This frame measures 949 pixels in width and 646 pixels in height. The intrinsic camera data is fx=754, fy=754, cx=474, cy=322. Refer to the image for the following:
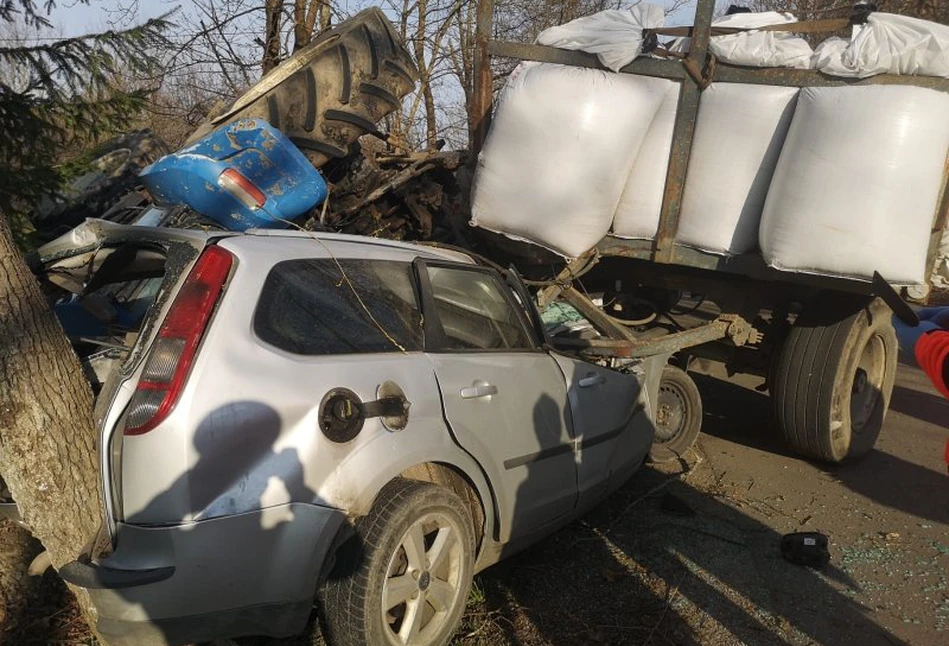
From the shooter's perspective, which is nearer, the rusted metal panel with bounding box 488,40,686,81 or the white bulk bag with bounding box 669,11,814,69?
the white bulk bag with bounding box 669,11,814,69

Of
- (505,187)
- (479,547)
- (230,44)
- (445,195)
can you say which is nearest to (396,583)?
(479,547)

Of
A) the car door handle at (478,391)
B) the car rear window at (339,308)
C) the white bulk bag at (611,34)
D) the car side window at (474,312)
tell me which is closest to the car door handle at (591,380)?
the car side window at (474,312)

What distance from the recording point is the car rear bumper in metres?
2.14

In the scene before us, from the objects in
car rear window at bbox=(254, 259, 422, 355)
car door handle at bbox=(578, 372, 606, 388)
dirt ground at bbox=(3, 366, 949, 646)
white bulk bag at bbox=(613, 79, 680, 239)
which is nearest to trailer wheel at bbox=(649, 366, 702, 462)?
dirt ground at bbox=(3, 366, 949, 646)

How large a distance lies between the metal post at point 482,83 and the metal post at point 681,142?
4.37 feet

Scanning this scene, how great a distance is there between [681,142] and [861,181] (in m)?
1.10

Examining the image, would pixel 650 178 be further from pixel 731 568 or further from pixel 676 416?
pixel 731 568

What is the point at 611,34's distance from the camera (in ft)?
15.7

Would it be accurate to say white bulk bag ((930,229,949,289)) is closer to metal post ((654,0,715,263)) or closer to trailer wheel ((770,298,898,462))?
trailer wheel ((770,298,898,462))

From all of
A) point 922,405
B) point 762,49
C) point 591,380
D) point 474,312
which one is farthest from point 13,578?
point 922,405

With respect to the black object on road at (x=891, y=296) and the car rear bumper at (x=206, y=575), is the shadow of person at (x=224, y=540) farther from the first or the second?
the black object on road at (x=891, y=296)

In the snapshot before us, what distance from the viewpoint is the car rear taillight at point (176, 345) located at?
85.4 inches

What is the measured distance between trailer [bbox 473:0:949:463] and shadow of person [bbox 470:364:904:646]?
106cm

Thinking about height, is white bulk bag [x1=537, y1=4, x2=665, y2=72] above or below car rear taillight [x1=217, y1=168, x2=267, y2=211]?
above
